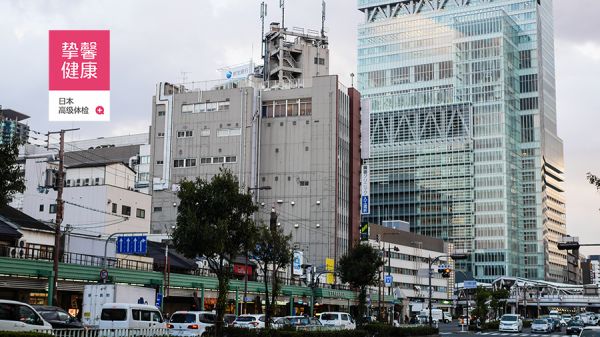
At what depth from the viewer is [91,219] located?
3329 inches

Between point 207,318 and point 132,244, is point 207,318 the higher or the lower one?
the lower one

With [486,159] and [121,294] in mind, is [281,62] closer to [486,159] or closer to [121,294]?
[486,159]

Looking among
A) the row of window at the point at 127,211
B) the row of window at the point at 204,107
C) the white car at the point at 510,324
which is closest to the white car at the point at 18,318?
the white car at the point at 510,324

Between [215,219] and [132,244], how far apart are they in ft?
93.1

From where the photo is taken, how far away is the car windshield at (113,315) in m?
35.5

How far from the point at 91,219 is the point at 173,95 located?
147 feet

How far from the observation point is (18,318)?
27453mm

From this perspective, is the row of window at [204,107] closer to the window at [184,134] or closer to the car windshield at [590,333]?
the window at [184,134]

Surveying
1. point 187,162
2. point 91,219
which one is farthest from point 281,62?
point 91,219

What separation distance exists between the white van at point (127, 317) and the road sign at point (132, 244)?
27.4m

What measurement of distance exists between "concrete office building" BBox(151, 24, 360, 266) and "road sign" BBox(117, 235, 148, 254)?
4660 centimetres

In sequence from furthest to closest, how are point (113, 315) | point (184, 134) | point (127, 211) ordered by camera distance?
point (184, 134)
point (127, 211)
point (113, 315)

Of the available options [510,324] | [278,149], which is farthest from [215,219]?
[278,149]

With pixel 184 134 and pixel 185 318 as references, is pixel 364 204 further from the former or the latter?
pixel 185 318
